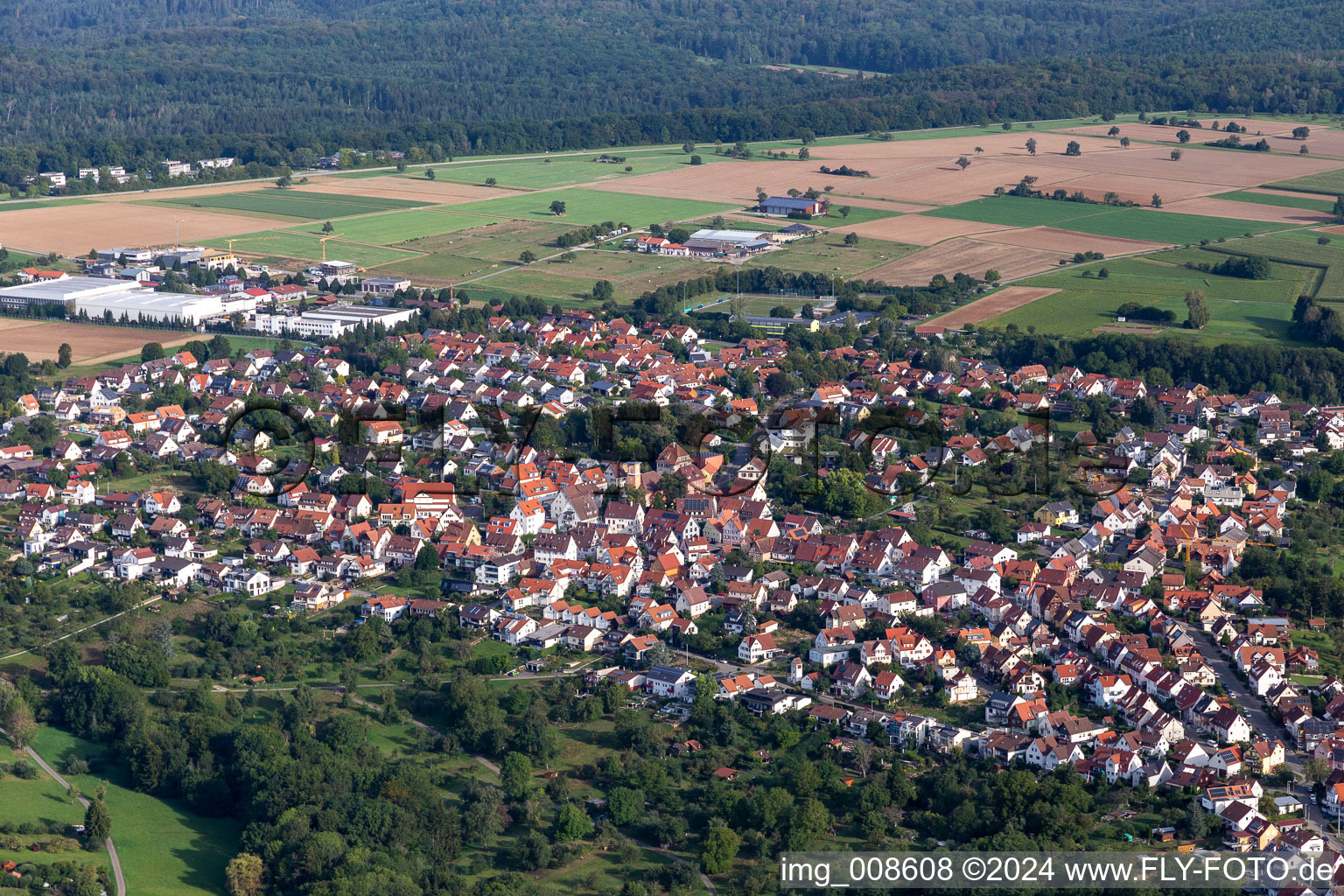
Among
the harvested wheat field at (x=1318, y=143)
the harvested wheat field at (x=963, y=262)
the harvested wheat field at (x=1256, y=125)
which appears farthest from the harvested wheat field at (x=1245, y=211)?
the harvested wheat field at (x=1256, y=125)

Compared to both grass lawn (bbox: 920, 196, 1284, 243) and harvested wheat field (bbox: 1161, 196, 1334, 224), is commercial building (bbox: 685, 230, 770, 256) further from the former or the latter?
harvested wheat field (bbox: 1161, 196, 1334, 224)

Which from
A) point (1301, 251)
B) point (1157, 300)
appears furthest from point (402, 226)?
point (1301, 251)

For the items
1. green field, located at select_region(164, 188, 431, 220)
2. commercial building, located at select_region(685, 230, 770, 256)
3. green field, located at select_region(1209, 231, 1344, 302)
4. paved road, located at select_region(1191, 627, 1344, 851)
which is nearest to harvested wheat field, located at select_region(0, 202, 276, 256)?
green field, located at select_region(164, 188, 431, 220)

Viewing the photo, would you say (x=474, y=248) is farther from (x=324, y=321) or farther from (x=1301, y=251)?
(x=1301, y=251)

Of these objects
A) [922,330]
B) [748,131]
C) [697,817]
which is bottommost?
[697,817]

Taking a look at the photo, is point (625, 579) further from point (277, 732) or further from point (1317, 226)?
point (1317, 226)

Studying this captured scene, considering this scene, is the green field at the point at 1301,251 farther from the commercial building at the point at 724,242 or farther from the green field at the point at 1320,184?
the commercial building at the point at 724,242

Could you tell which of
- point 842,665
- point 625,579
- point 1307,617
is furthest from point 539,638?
point 1307,617
